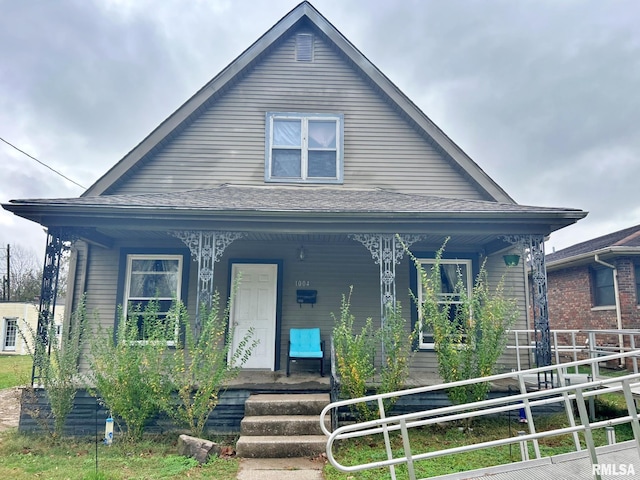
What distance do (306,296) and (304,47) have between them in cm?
524

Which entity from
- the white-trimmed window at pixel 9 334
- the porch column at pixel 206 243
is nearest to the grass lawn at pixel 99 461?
the porch column at pixel 206 243

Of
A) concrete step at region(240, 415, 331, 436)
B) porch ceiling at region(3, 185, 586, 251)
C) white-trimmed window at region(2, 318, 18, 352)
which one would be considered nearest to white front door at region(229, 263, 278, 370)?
porch ceiling at region(3, 185, 586, 251)

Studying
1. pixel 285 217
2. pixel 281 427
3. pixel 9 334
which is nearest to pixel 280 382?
pixel 281 427

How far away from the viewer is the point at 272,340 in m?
7.55

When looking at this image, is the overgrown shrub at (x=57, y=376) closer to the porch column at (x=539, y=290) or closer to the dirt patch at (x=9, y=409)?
the dirt patch at (x=9, y=409)

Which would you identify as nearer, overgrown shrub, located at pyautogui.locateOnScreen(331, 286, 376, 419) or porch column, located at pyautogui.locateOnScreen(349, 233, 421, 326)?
overgrown shrub, located at pyautogui.locateOnScreen(331, 286, 376, 419)

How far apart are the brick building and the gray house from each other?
496 centimetres

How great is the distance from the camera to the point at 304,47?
28.9 feet

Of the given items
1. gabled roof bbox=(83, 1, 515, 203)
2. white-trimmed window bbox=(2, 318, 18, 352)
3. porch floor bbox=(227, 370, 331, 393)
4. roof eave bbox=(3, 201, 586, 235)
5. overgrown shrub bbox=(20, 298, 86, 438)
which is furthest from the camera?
white-trimmed window bbox=(2, 318, 18, 352)

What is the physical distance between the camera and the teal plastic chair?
274 inches

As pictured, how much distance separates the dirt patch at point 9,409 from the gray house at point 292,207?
1.93 m

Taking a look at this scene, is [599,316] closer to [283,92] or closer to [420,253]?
[420,253]

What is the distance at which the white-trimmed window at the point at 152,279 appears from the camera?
25.4 feet

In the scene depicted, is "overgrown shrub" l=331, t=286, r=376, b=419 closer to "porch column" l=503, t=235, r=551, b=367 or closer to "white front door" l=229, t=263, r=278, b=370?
"white front door" l=229, t=263, r=278, b=370
